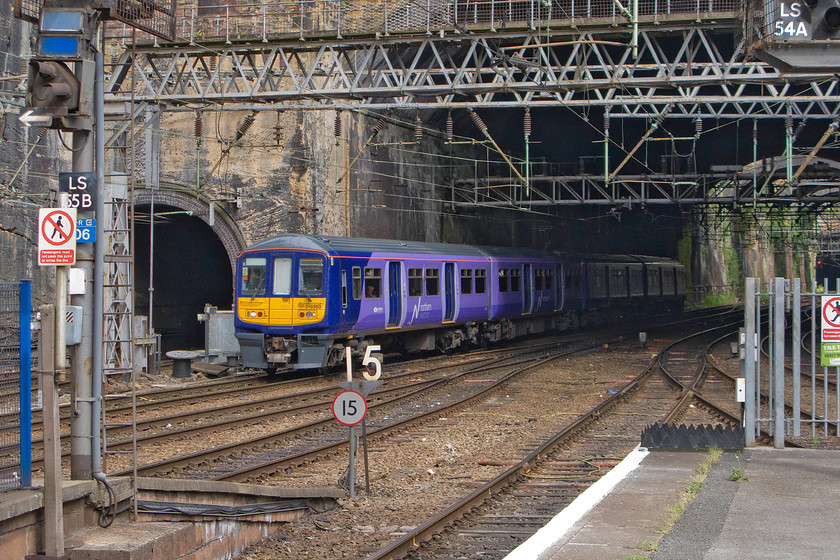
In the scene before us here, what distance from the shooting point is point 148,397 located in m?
16.4

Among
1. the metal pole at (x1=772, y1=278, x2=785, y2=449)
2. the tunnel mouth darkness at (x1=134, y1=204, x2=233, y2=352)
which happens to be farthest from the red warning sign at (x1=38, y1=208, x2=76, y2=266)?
the tunnel mouth darkness at (x1=134, y1=204, x2=233, y2=352)

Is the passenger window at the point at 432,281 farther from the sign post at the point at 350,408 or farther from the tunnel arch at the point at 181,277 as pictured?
the sign post at the point at 350,408

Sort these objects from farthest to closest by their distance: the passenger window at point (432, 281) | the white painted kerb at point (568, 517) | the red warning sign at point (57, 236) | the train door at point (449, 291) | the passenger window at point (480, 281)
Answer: the passenger window at point (480, 281) < the train door at point (449, 291) < the passenger window at point (432, 281) < the red warning sign at point (57, 236) < the white painted kerb at point (568, 517)

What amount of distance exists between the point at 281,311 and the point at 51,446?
1242cm

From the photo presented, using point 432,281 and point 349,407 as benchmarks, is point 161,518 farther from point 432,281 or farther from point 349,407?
point 432,281

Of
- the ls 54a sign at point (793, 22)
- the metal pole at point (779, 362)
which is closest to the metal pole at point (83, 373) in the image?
the ls 54a sign at point (793, 22)

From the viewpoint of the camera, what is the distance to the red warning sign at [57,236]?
691 centimetres

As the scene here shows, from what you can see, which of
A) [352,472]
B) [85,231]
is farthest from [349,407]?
[85,231]

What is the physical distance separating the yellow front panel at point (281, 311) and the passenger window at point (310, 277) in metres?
0.38

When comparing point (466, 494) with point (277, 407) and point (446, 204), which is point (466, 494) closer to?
point (277, 407)

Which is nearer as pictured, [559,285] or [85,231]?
[85,231]

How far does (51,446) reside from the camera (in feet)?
21.3

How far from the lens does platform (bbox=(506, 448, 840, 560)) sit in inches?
240

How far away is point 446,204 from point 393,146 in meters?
4.60
